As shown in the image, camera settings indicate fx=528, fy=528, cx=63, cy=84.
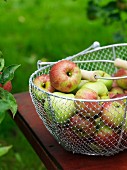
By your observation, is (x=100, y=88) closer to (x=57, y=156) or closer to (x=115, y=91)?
(x=115, y=91)

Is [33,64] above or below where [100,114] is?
below

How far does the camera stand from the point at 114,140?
1.51m

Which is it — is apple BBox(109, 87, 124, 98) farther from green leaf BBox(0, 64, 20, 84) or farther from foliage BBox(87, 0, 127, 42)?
foliage BBox(87, 0, 127, 42)

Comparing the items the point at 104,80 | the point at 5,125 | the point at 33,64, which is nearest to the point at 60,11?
the point at 33,64

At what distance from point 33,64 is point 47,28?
61 centimetres

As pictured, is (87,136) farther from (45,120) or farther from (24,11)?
(24,11)

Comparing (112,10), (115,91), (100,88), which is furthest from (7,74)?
(112,10)

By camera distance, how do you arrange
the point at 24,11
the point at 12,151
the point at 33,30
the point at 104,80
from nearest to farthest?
1. the point at 104,80
2. the point at 12,151
3. the point at 33,30
4. the point at 24,11

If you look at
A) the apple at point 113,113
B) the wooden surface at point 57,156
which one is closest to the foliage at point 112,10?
the wooden surface at point 57,156

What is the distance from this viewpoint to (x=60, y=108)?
1490 millimetres

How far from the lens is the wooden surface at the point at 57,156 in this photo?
4.90 feet

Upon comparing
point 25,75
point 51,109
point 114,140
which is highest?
point 51,109

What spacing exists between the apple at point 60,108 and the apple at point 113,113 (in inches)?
3.5

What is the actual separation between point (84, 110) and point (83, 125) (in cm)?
5
